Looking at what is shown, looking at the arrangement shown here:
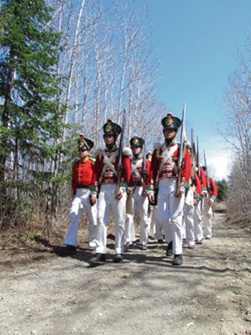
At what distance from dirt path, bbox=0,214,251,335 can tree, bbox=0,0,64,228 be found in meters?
3.12

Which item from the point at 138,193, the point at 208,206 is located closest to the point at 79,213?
the point at 138,193

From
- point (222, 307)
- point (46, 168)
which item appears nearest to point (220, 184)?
point (46, 168)

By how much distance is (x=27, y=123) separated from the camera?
26.0 ft

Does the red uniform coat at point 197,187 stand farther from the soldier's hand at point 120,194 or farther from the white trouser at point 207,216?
the soldier's hand at point 120,194

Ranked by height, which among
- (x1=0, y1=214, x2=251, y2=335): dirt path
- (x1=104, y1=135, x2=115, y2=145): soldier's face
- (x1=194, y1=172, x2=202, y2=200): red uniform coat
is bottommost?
(x1=0, y1=214, x2=251, y2=335): dirt path

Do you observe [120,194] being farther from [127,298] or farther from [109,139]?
[127,298]

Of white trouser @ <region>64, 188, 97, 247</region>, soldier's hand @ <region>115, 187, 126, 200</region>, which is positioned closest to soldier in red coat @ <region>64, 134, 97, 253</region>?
white trouser @ <region>64, 188, 97, 247</region>

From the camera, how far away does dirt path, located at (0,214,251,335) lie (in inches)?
117

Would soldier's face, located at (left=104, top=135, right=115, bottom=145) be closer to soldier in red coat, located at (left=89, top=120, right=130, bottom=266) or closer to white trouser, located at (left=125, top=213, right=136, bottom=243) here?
soldier in red coat, located at (left=89, top=120, right=130, bottom=266)

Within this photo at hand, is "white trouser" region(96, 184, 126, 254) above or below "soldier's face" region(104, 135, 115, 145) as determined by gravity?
below

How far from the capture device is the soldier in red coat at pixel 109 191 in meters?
5.67

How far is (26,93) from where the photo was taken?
8.47m

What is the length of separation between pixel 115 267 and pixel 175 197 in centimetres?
157

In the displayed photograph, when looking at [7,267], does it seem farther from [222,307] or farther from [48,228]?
[222,307]
